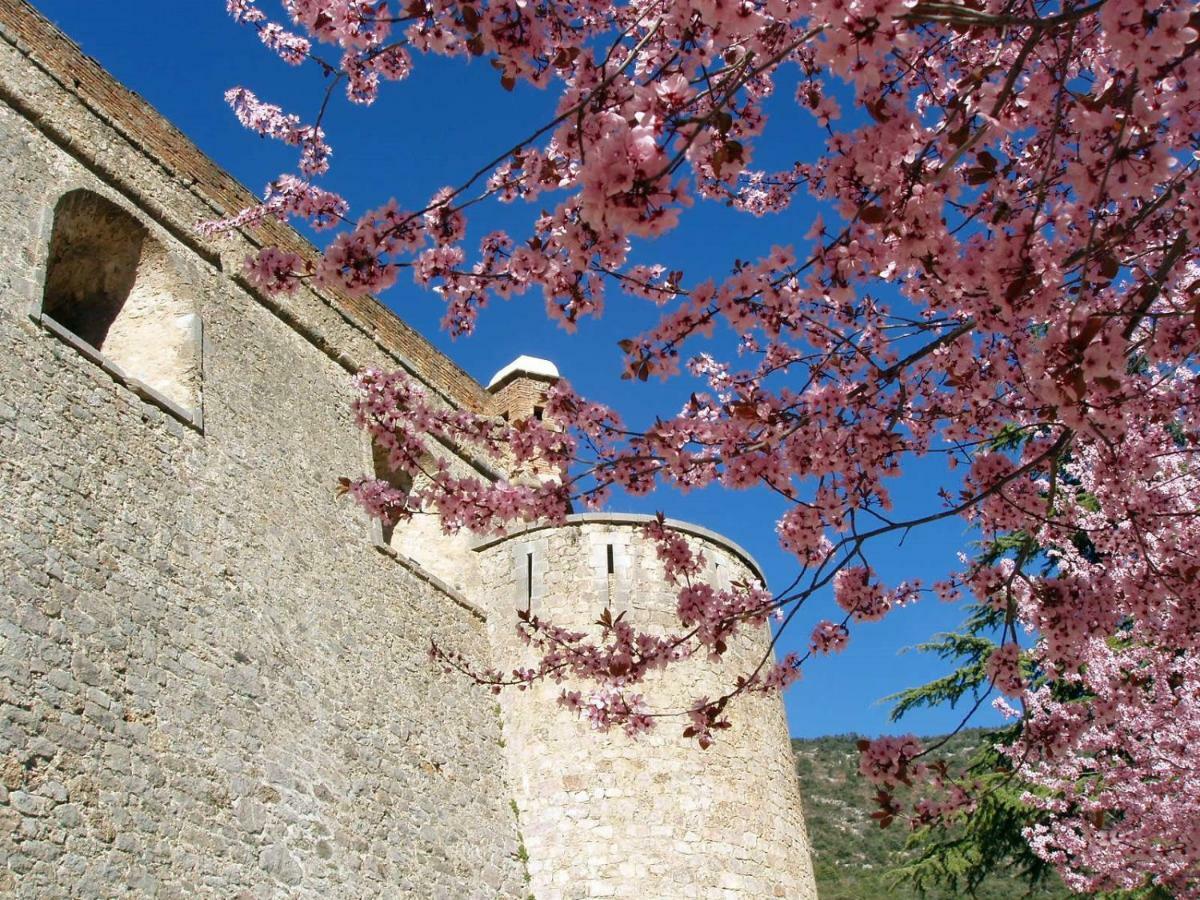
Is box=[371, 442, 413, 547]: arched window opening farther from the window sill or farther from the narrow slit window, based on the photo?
the window sill

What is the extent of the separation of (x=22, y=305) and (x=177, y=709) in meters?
2.50

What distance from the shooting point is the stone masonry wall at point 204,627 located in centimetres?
573

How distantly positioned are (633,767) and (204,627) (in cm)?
380

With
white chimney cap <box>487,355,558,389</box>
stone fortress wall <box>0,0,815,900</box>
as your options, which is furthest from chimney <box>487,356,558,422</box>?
stone fortress wall <box>0,0,815,900</box>

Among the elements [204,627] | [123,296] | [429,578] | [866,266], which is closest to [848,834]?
[429,578]

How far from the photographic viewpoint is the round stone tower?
891cm

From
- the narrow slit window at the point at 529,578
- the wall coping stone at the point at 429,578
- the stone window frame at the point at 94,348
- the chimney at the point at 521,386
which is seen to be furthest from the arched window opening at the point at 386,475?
the stone window frame at the point at 94,348

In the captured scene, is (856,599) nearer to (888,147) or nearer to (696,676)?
(888,147)

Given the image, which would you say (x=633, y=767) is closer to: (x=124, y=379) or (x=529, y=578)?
(x=529, y=578)

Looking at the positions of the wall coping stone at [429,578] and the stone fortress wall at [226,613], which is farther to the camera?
the wall coping stone at [429,578]

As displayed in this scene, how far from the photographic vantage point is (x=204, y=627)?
22.8ft

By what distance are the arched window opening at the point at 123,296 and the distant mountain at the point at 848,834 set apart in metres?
17.4

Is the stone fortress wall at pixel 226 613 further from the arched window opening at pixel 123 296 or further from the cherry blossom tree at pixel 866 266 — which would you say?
the cherry blossom tree at pixel 866 266

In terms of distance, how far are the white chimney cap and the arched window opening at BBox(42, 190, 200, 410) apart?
5.18 meters
